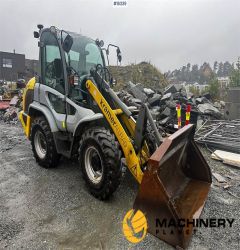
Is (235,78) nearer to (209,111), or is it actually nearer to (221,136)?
(209,111)

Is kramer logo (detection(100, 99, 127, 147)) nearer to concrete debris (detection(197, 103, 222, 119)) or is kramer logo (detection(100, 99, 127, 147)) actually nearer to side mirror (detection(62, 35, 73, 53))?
side mirror (detection(62, 35, 73, 53))

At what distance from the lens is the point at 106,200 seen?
370 centimetres

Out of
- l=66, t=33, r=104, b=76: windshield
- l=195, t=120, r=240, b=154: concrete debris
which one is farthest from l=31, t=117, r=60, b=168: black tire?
l=195, t=120, r=240, b=154: concrete debris

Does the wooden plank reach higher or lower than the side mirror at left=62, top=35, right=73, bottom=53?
lower

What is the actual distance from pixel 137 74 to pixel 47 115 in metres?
13.4

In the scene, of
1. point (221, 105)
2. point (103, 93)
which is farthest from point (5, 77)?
point (103, 93)

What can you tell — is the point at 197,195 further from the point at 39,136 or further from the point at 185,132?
the point at 39,136

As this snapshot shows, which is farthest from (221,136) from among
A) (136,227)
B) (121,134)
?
(136,227)

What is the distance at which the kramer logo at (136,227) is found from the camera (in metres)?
2.89

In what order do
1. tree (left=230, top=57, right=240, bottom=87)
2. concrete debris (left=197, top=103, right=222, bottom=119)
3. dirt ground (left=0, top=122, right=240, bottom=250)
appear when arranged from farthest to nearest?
tree (left=230, top=57, right=240, bottom=87) → concrete debris (left=197, top=103, right=222, bottom=119) → dirt ground (left=0, top=122, right=240, bottom=250)

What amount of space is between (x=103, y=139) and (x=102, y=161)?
0.32 meters

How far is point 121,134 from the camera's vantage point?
357cm

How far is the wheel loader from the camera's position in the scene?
2.76 m

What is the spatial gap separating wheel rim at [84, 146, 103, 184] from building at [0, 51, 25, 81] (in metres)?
38.1
